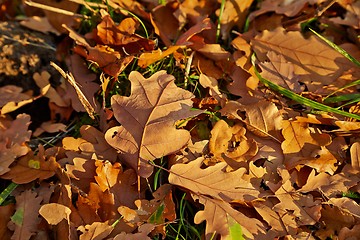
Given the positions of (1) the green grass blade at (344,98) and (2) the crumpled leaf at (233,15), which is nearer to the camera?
(1) the green grass blade at (344,98)

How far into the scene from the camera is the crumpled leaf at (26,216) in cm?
173

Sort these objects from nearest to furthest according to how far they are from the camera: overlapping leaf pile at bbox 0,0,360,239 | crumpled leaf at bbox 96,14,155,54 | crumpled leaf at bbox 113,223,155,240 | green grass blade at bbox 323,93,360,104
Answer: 1. crumpled leaf at bbox 113,223,155,240
2. overlapping leaf pile at bbox 0,0,360,239
3. green grass blade at bbox 323,93,360,104
4. crumpled leaf at bbox 96,14,155,54

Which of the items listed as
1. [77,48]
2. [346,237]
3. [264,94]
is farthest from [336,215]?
[77,48]

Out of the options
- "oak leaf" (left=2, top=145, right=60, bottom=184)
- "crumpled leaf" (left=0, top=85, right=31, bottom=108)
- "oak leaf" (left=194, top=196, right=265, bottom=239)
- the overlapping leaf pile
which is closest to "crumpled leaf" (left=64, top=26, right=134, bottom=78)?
the overlapping leaf pile

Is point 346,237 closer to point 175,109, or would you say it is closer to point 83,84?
point 175,109

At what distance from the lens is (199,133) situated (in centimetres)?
193

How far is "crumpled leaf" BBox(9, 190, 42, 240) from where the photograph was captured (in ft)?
5.66

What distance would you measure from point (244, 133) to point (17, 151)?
840mm

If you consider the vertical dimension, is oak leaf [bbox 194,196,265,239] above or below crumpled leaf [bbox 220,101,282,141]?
below

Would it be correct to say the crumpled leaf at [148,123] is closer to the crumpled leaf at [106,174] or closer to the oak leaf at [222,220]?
the crumpled leaf at [106,174]

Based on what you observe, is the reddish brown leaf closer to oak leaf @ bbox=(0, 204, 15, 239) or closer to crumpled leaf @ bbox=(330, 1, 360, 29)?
oak leaf @ bbox=(0, 204, 15, 239)

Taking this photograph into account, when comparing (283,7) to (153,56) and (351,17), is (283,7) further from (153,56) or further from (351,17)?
(153,56)

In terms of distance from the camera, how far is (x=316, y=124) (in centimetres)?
194

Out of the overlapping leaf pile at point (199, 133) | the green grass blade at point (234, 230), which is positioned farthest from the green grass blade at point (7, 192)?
the green grass blade at point (234, 230)
